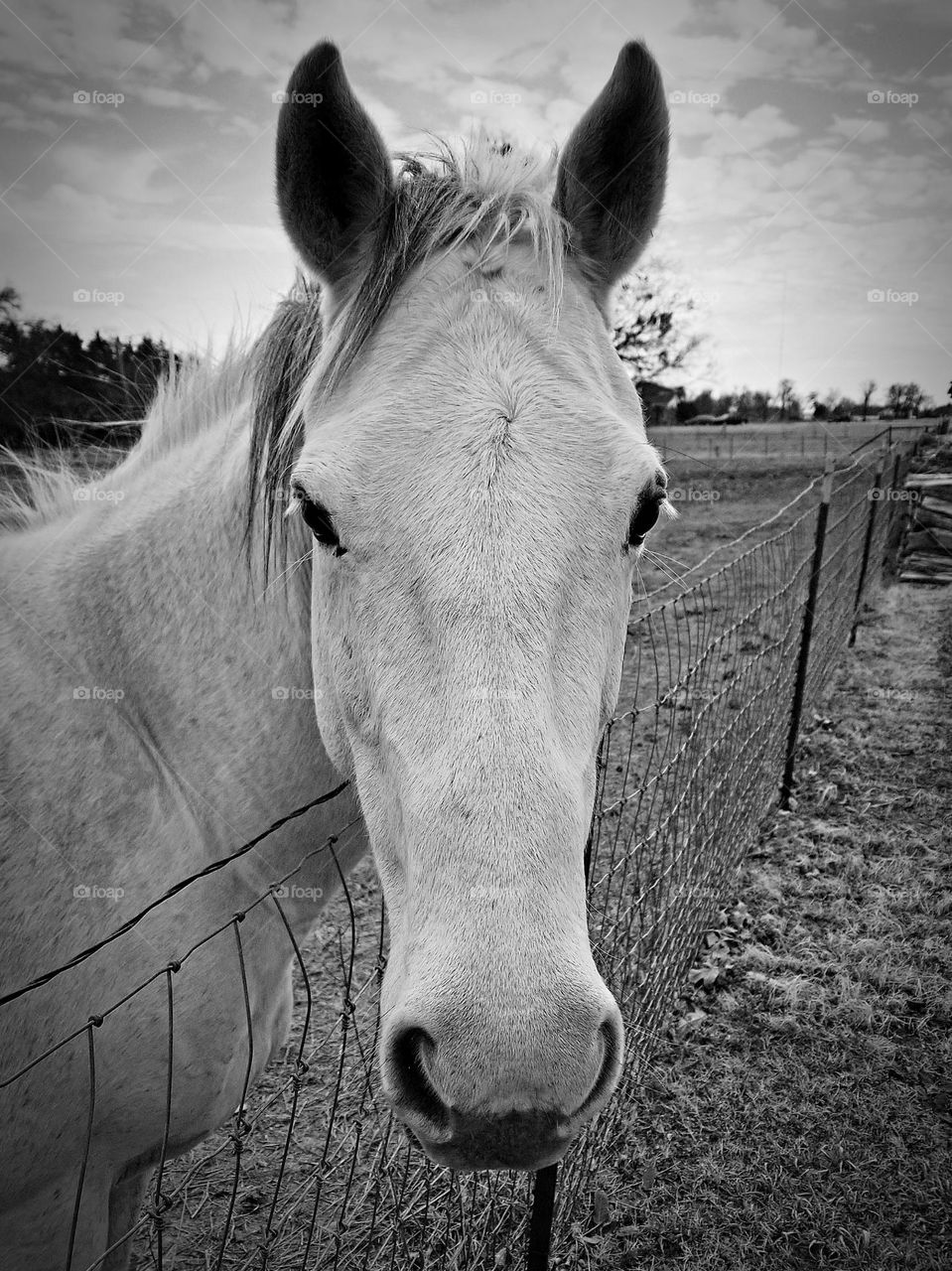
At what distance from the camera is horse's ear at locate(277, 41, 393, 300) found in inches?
60.4

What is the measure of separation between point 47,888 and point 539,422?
167 cm

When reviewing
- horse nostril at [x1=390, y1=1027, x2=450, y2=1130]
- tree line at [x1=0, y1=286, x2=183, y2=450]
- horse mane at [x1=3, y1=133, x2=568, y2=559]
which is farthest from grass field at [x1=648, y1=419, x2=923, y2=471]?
horse nostril at [x1=390, y1=1027, x2=450, y2=1130]

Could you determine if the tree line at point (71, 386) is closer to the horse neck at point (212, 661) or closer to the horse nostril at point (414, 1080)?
the horse neck at point (212, 661)

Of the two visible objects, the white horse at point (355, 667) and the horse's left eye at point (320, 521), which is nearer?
the white horse at point (355, 667)

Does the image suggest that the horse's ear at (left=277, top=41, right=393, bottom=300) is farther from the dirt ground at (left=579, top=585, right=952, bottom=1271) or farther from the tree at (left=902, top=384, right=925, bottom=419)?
the tree at (left=902, top=384, right=925, bottom=419)

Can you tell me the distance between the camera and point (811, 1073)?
10.7ft

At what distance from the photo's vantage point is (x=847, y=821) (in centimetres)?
514

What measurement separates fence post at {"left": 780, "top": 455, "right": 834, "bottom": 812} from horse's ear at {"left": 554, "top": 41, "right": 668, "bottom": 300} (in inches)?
150

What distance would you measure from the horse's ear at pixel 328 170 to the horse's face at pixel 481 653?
0.11 feet

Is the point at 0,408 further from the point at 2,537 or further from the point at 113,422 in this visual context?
the point at 2,537

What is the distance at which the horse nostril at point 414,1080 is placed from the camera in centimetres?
105

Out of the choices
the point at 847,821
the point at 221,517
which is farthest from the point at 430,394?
the point at 847,821

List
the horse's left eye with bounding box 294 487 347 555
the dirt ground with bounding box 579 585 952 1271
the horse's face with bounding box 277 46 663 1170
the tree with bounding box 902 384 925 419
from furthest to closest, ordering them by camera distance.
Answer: the tree with bounding box 902 384 925 419, the dirt ground with bounding box 579 585 952 1271, the horse's left eye with bounding box 294 487 347 555, the horse's face with bounding box 277 46 663 1170

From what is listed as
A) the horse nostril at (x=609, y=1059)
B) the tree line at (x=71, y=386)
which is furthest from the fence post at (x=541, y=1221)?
the tree line at (x=71, y=386)
